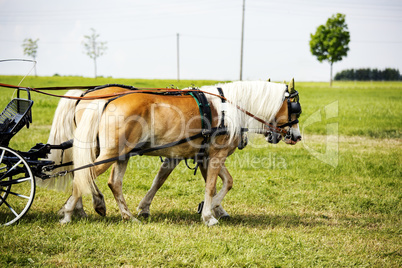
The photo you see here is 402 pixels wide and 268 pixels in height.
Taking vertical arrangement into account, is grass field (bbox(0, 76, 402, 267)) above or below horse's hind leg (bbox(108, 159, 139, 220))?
below

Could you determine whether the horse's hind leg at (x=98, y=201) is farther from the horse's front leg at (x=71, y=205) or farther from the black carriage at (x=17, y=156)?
the black carriage at (x=17, y=156)

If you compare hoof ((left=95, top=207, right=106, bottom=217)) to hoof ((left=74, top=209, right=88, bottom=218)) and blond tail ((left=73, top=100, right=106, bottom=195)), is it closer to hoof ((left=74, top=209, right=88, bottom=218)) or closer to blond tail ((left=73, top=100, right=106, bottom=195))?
hoof ((left=74, top=209, right=88, bottom=218))

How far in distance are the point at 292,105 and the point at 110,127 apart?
281 centimetres

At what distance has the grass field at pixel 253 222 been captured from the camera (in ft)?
14.5

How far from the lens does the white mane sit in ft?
19.4

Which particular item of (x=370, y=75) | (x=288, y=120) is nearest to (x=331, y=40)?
(x=370, y=75)

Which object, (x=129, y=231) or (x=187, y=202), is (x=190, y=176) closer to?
(x=187, y=202)

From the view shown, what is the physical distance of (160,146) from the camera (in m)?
5.57

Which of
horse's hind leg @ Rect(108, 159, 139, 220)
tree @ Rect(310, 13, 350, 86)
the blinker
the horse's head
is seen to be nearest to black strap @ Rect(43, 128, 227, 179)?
horse's hind leg @ Rect(108, 159, 139, 220)

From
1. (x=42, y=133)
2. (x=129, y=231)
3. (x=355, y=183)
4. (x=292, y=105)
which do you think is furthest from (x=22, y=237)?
(x=42, y=133)

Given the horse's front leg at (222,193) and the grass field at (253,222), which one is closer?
the grass field at (253,222)

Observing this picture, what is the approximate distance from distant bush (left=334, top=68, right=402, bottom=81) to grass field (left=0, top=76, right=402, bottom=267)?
77.6 meters

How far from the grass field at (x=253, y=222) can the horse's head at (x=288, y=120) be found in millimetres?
1327

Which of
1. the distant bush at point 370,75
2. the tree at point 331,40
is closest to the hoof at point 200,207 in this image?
the tree at point 331,40
